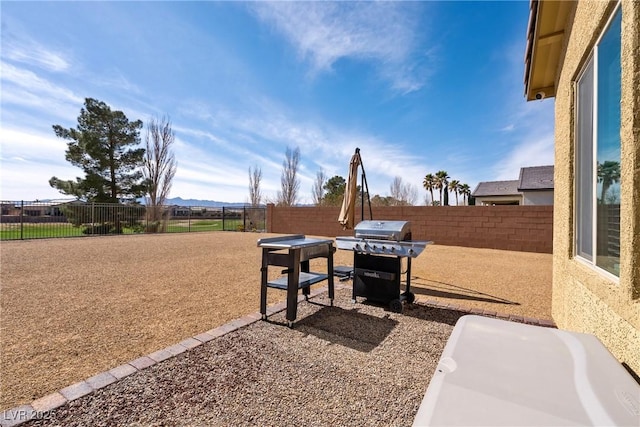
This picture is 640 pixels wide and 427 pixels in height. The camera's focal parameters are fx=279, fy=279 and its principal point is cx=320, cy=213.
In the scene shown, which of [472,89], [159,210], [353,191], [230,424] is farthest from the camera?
[159,210]

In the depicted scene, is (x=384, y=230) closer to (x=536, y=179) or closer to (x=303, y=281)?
(x=303, y=281)

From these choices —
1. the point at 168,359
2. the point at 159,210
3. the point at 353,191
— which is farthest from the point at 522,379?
the point at 159,210

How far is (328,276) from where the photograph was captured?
3930mm

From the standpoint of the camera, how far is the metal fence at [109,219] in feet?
40.6

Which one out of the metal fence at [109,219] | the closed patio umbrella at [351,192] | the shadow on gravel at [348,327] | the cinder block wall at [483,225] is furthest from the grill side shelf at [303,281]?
the metal fence at [109,219]

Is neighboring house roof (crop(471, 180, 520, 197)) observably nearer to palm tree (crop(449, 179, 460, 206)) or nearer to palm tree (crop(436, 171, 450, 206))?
palm tree (crop(436, 171, 450, 206))

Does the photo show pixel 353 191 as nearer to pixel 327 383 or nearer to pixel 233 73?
pixel 327 383

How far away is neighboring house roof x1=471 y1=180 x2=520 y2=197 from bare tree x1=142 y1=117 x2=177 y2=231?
2636 centimetres

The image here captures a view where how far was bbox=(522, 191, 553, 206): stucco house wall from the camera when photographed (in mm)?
19422

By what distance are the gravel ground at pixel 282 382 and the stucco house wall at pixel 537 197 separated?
21.8m

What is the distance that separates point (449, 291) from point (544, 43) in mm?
3827

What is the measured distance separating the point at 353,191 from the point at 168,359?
141 inches

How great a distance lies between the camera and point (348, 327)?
3.26 metres

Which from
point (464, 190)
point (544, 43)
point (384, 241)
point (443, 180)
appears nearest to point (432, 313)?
point (384, 241)
